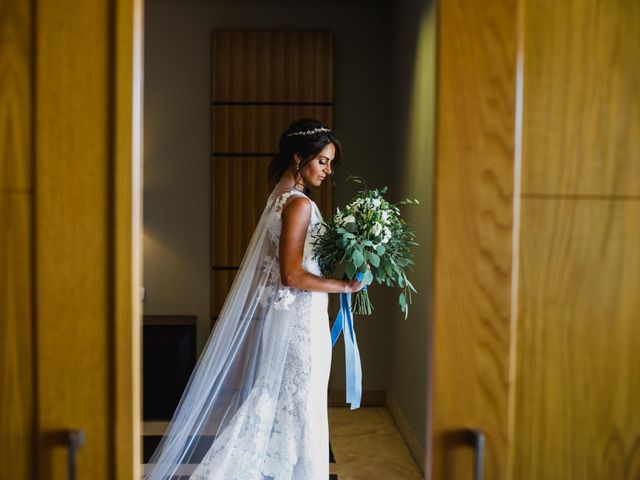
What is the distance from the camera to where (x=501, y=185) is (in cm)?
132

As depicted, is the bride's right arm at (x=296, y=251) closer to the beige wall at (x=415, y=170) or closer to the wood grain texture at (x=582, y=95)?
the beige wall at (x=415, y=170)

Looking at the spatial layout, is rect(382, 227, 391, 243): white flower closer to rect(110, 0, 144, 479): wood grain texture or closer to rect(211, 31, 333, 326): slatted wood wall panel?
rect(110, 0, 144, 479): wood grain texture

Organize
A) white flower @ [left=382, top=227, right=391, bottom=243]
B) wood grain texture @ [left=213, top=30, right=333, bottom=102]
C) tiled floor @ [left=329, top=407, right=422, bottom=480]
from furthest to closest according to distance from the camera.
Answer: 1. wood grain texture @ [left=213, top=30, right=333, bottom=102]
2. tiled floor @ [left=329, top=407, right=422, bottom=480]
3. white flower @ [left=382, top=227, right=391, bottom=243]

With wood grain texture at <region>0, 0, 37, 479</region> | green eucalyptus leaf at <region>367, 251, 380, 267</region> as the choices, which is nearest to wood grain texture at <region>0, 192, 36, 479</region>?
wood grain texture at <region>0, 0, 37, 479</region>

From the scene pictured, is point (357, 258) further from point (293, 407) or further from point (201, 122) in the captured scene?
point (201, 122)

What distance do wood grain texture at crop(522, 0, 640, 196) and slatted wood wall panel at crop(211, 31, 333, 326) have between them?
170 inches

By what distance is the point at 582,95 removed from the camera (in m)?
1.35

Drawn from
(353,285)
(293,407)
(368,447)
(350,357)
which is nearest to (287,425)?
(293,407)

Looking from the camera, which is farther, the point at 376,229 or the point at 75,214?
the point at 376,229

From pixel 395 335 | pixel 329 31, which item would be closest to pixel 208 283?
pixel 395 335

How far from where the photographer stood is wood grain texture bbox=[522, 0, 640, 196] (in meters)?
1.34

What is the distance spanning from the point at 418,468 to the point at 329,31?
328 centimetres

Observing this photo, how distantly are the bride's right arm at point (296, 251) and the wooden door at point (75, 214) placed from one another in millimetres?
1991

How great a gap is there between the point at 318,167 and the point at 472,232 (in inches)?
88.8
